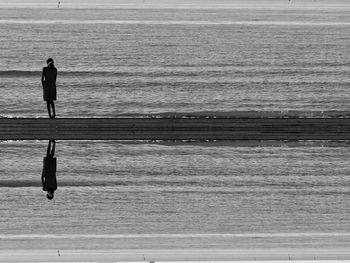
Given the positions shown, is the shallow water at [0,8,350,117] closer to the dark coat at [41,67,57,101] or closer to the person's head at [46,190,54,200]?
the dark coat at [41,67,57,101]

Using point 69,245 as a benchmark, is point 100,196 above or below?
above

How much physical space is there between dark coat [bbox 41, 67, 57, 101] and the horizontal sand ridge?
4.2 inches

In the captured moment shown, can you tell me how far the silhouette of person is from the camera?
268cm

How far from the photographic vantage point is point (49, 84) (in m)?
2.68

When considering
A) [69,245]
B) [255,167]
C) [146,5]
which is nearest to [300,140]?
[255,167]

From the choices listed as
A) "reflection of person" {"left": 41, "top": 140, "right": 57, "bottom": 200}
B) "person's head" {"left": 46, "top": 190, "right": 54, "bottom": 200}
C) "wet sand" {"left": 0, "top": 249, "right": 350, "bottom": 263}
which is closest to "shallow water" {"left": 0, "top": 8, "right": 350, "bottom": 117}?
"reflection of person" {"left": 41, "top": 140, "right": 57, "bottom": 200}

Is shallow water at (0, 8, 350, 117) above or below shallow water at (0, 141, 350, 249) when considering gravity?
above

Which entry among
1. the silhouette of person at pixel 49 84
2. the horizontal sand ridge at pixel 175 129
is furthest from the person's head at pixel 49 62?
the horizontal sand ridge at pixel 175 129

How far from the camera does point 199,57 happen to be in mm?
2781

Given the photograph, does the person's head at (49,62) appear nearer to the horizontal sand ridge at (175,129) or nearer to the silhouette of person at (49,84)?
the silhouette of person at (49,84)

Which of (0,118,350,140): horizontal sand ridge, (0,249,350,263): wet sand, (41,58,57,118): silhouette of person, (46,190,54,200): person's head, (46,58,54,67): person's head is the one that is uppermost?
(46,58,54,67): person's head

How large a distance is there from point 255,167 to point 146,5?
0.90m

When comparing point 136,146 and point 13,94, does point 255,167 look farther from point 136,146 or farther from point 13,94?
point 13,94

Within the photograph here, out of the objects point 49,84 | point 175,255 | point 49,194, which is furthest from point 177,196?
point 49,84
